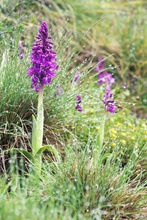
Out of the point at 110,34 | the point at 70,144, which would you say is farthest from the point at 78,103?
the point at 110,34

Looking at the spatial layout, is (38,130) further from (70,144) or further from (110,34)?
(110,34)

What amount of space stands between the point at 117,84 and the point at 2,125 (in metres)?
2.87

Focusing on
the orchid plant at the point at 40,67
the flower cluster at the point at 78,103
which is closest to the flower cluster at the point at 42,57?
the orchid plant at the point at 40,67

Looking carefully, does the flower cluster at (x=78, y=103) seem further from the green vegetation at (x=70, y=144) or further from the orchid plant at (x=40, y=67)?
the orchid plant at (x=40, y=67)

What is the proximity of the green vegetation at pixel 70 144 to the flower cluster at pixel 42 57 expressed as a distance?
513 mm

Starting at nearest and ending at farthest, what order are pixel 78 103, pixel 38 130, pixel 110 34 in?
1. pixel 38 130
2. pixel 78 103
3. pixel 110 34

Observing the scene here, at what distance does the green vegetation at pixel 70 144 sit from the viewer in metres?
2.91

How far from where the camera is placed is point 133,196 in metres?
3.09

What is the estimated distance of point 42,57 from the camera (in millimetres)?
3244

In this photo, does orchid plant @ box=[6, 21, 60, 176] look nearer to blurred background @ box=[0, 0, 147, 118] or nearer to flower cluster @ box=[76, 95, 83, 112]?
flower cluster @ box=[76, 95, 83, 112]

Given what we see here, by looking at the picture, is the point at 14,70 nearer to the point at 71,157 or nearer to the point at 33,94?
the point at 33,94

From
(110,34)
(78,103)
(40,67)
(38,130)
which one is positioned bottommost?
(38,130)

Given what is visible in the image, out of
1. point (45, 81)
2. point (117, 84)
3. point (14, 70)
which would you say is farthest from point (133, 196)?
point (117, 84)

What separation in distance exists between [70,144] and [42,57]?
105cm
